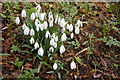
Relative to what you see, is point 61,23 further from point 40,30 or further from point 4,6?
point 4,6

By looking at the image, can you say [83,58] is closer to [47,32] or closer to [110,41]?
[110,41]

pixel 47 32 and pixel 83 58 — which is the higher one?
pixel 47 32

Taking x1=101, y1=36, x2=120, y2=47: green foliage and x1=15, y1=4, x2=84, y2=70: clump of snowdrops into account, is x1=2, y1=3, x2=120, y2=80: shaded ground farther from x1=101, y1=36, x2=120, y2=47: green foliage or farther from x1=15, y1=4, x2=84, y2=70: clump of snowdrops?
x1=15, y1=4, x2=84, y2=70: clump of snowdrops

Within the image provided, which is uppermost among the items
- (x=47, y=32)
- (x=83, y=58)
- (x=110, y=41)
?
(x=47, y=32)

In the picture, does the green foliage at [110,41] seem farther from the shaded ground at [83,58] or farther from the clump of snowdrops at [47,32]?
the clump of snowdrops at [47,32]

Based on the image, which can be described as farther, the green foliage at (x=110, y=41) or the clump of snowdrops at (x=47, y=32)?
the green foliage at (x=110, y=41)

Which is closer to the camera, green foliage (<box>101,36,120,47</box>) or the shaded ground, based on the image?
the shaded ground

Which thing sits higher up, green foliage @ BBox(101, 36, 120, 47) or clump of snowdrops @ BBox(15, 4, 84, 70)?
clump of snowdrops @ BBox(15, 4, 84, 70)

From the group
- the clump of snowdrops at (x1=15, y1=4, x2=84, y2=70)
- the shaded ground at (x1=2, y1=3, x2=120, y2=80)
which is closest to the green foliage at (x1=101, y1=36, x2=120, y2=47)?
the shaded ground at (x1=2, y1=3, x2=120, y2=80)

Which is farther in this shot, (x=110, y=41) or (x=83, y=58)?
(x=110, y=41)

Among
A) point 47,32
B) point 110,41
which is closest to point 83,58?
point 110,41

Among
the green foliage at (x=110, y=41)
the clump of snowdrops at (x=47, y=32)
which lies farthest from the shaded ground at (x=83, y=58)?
the clump of snowdrops at (x=47, y=32)
